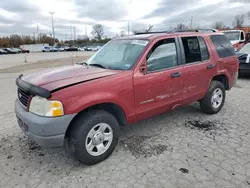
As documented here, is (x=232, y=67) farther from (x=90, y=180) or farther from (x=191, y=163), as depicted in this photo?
(x=90, y=180)

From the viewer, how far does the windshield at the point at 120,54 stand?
323cm

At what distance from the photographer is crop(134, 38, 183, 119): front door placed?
124 inches

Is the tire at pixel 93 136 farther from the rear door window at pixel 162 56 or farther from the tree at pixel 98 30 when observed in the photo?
the tree at pixel 98 30

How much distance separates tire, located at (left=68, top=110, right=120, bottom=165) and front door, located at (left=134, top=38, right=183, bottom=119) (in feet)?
1.79

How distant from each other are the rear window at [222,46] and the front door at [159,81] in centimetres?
130

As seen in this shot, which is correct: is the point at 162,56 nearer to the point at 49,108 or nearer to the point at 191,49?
the point at 191,49

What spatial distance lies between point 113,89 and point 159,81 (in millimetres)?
882

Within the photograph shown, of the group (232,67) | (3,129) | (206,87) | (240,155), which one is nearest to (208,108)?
(206,87)

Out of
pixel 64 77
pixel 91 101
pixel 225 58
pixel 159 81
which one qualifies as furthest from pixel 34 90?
pixel 225 58

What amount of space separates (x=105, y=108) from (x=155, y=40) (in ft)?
4.69

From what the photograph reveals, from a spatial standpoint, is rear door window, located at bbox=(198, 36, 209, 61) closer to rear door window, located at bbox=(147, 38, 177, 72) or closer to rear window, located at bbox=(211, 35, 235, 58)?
rear window, located at bbox=(211, 35, 235, 58)

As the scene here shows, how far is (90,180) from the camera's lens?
8.43 feet

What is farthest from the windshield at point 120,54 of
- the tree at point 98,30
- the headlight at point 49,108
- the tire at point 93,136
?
the tree at point 98,30

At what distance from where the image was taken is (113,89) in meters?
2.82
